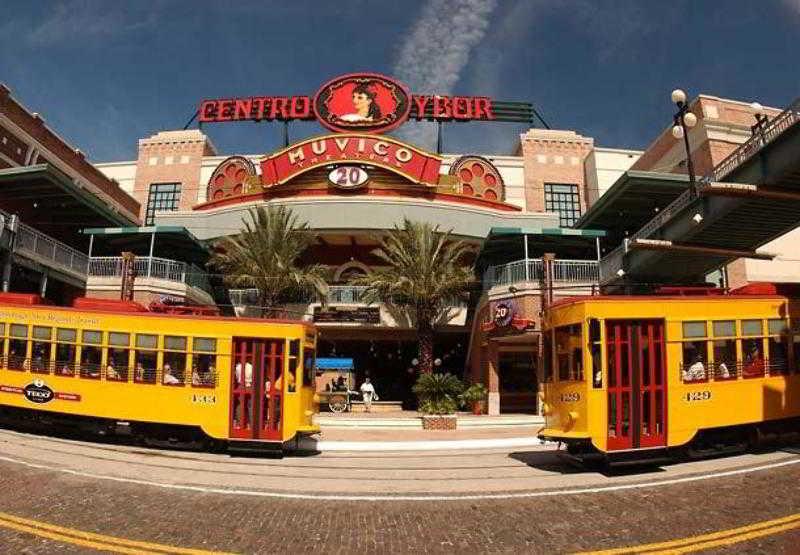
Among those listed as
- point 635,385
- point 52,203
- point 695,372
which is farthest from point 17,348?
point 52,203

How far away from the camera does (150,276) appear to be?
26.6 m

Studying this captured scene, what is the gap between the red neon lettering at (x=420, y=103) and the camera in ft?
138

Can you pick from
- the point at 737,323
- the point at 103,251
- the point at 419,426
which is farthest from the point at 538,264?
the point at 103,251

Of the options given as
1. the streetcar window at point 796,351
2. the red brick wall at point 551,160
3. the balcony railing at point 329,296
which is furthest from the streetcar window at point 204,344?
the red brick wall at point 551,160

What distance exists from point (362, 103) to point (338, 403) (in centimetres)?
2159

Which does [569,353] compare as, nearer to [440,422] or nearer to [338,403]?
[440,422]

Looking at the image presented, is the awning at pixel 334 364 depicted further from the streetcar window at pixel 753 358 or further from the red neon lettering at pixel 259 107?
the red neon lettering at pixel 259 107

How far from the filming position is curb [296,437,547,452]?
15227 mm

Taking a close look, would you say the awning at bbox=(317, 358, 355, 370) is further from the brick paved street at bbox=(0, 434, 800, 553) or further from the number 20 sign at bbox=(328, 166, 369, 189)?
the brick paved street at bbox=(0, 434, 800, 553)

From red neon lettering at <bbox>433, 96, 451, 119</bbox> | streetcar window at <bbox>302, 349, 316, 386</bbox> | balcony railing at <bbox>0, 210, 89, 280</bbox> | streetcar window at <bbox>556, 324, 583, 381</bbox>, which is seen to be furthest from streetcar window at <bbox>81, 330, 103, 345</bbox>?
red neon lettering at <bbox>433, 96, 451, 119</bbox>

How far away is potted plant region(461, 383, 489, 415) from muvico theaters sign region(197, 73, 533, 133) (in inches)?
794

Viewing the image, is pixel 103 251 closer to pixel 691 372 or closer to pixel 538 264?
pixel 538 264

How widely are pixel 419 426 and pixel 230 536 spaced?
13673 millimetres

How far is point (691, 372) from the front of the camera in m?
11.4
